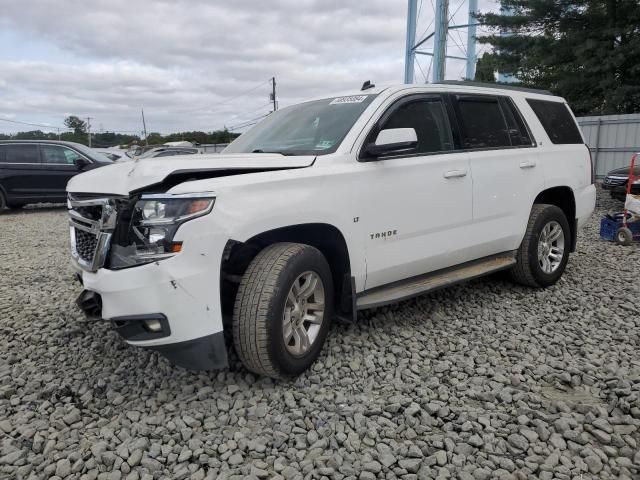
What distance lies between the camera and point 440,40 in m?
18.1

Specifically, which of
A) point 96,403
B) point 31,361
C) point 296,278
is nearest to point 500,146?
point 296,278

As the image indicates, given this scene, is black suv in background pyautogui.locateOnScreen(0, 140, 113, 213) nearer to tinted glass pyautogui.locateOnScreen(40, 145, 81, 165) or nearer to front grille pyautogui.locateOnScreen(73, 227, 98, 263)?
tinted glass pyautogui.locateOnScreen(40, 145, 81, 165)

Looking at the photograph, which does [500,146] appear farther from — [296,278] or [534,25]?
[534,25]

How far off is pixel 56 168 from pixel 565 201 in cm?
1083

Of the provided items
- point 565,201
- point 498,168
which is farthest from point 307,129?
point 565,201

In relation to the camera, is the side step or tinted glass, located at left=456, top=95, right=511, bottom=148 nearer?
the side step

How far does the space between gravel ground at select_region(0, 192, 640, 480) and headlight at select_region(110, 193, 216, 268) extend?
918 mm

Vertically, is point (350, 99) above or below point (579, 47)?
below

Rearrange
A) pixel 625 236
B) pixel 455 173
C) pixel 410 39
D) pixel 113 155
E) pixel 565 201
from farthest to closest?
pixel 410 39 < pixel 113 155 < pixel 625 236 < pixel 565 201 < pixel 455 173

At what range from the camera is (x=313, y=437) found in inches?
102

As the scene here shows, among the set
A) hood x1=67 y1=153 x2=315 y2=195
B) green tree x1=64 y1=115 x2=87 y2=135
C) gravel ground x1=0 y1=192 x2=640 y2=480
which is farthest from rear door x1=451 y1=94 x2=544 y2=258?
green tree x1=64 y1=115 x2=87 y2=135

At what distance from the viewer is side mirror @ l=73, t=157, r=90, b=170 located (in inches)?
450

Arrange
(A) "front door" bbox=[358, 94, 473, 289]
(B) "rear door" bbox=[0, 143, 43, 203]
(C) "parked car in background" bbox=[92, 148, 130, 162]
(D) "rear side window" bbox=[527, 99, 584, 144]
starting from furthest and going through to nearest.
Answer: (C) "parked car in background" bbox=[92, 148, 130, 162]
(B) "rear door" bbox=[0, 143, 43, 203]
(D) "rear side window" bbox=[527, 99, 584, 144]
(A) "front door" bbox=[358, 94, 473, 289]

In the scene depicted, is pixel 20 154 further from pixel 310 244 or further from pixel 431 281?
pixel 431 281
